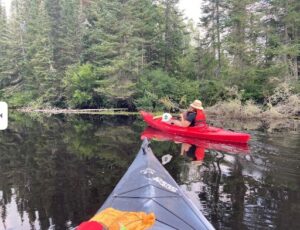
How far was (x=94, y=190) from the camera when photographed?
7.37 meters

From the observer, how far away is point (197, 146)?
12266mm

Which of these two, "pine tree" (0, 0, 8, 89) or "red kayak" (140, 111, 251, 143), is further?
"pine tree" (0, 0, 8, 89)

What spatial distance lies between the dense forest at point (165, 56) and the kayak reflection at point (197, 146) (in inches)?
421

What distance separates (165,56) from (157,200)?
92.1 ft

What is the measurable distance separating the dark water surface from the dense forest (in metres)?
12.7

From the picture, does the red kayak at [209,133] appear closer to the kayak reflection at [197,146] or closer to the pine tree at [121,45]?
the kayak reflection at [197,146]

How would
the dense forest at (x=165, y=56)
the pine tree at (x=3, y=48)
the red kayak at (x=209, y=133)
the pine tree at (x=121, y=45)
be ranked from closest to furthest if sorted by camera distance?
the red kayak at (x=209, y=133), the dense forest at (x=165, y=56), the pine tree at (x=121, y=45), the pine tree at (x=3, y=48)

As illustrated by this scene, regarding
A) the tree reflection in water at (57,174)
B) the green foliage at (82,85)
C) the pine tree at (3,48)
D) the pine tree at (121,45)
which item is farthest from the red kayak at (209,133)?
the pine tree at (3,48)

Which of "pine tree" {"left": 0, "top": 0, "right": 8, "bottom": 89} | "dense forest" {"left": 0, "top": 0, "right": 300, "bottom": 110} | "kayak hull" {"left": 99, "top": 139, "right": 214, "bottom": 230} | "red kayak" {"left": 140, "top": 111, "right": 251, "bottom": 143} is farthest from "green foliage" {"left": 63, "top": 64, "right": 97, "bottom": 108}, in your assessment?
"kayak hull" {"left": 99, "top": 139, "right": 214, "bottom": 230}

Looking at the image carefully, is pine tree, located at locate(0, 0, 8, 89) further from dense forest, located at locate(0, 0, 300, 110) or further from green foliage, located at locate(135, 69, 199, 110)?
green foliage, located at locate(135, 69, 199, 110)

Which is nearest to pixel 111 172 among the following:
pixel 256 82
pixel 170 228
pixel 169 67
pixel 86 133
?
pixel 170 228

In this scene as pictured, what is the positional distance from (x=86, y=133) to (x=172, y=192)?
38.6 ft

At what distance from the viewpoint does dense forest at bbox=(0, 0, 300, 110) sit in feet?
84.7

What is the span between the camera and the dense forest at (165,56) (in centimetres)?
2583
